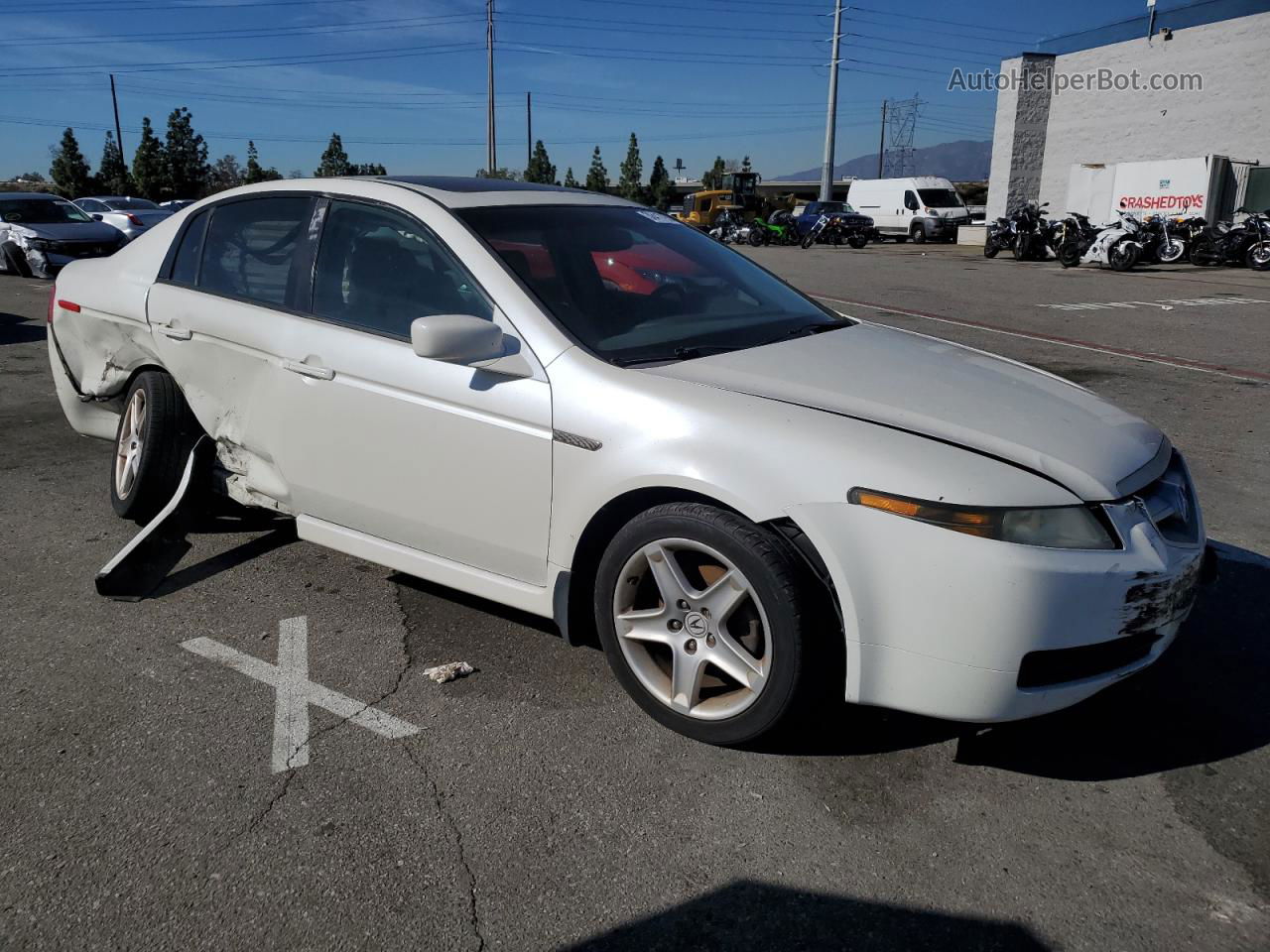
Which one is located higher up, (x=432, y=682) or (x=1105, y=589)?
(x=1105, y=589)

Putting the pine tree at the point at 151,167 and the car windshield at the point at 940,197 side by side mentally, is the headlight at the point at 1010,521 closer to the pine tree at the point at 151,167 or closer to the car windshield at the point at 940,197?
the car windshield at the point at 940,197

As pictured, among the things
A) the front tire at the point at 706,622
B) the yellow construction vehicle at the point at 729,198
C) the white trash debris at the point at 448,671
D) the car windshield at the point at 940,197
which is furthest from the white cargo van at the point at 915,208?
the front tire at the point at 706,622

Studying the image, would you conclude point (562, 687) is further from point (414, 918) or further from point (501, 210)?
point (501, 210)

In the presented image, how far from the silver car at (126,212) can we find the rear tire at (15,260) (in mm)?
3768

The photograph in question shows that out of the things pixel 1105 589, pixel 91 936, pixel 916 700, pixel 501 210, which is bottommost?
pixel 91 936

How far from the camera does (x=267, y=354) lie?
12.3ft

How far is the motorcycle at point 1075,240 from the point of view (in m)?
23.6

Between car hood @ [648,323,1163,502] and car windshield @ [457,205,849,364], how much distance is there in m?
0.18

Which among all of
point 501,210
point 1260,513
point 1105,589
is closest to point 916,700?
point 1105,589

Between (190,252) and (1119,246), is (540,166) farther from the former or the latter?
(190,252)

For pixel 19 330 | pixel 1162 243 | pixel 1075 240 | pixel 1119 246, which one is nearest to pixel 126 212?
pixel 19 330

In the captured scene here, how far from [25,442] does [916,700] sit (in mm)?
5956

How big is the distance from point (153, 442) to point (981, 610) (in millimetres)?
3453

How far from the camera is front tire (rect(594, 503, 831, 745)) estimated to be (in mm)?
2641
